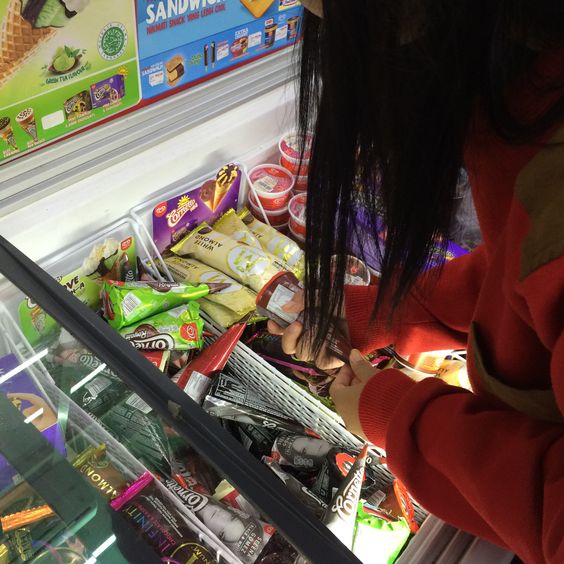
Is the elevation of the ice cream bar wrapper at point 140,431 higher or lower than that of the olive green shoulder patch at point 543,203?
lower

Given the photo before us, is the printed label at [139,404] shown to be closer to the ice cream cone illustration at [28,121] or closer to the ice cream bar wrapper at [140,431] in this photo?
the ice cream bar wrapper at [140,431]

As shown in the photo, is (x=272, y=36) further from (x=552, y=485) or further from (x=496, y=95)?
(x=552, y=485)

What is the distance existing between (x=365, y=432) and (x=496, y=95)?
0.54 metres

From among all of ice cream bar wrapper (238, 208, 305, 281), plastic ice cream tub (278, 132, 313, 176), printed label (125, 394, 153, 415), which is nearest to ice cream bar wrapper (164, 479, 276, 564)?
printed label (125, 394, 153, 415)

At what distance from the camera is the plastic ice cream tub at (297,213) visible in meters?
1.49

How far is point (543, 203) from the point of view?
483mm

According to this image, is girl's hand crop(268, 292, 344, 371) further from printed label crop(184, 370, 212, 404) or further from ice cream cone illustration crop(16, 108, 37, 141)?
ice cream cone illustration crop(16, 108, 37, 141)

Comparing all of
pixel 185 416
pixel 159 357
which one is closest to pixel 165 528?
pixel 185 416

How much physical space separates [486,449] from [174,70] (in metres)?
0.92

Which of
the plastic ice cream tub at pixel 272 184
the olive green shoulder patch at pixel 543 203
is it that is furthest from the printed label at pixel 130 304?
the olive green shoulder patch at pixel 543 203

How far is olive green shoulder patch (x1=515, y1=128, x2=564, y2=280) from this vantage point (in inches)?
18.1

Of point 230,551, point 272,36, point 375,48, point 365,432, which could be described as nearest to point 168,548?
point 230,551

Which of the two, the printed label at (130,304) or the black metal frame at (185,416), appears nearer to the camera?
the black metal frame at (185,416)

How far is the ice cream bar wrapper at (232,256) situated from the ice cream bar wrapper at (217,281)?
0.06ft
